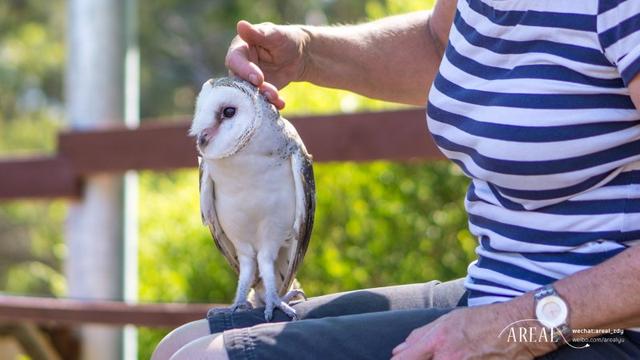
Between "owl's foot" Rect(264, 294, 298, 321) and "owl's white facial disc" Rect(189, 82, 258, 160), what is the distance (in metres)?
0.30

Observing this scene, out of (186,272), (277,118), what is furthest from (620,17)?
(186,272)

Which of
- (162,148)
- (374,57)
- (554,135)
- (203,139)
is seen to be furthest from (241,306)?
(162,148)

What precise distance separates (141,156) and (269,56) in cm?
163

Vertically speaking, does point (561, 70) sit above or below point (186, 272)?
above

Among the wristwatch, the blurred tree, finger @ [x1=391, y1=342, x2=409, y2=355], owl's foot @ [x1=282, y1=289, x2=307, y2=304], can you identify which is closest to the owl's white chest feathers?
owl's foot @ [x1=282, y1=289, x2=307, y2=304]

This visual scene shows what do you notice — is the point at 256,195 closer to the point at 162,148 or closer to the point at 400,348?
the point at 400,348

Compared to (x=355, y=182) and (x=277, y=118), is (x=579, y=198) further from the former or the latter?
(x=355, y=182)

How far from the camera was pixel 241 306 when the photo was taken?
2100mm

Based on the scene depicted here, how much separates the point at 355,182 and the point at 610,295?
2.95m

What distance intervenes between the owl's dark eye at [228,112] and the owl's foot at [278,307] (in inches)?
14.2

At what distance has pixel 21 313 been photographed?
13.1 feet

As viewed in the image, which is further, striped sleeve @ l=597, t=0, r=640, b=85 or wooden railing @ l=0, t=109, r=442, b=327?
wooden railing @ l=0, t=109, r=442, b=327

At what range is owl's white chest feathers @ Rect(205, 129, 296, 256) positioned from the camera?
2.09 metres

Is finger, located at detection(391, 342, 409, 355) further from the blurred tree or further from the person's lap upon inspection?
the blurred tree
